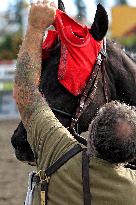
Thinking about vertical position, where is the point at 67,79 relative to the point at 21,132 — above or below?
above

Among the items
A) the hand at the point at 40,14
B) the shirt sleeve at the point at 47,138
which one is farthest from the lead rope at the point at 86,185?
the hand at the point at 40,14

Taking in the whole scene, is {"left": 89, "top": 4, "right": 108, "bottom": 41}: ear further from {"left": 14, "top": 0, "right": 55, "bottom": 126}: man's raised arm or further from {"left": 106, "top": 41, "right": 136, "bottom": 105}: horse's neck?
{"left": 14, "top": 0, "right": 55, "bottom": 126}: man's raised arm

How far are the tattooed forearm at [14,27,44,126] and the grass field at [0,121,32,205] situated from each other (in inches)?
160

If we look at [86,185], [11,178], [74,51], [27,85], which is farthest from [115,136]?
[11,178]

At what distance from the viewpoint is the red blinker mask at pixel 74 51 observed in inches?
140

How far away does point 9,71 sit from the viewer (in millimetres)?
15367

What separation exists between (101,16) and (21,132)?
2.94 feet

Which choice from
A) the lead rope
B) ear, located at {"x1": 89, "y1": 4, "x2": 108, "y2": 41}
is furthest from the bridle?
the lead rope

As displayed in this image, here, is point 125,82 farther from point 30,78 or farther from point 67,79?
point 30,78

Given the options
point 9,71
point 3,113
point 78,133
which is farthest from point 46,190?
point 9,71

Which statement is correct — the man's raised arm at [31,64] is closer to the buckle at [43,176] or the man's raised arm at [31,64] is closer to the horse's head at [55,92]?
the buckle at [43,176]

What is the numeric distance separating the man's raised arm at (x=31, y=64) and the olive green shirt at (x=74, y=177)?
0.15 m

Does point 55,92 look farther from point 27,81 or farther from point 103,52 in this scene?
point 27,81

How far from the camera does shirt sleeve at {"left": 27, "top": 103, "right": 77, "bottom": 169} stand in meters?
2.63
